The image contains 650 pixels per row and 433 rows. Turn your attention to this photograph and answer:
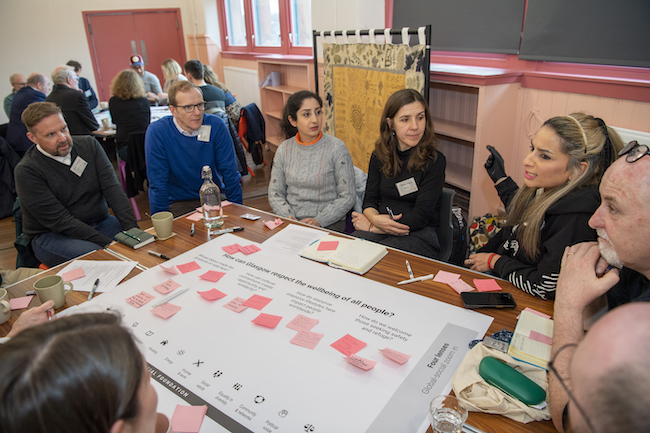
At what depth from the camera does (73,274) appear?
1544 mm

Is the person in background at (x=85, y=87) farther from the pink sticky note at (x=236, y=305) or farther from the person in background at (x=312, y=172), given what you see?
the pink sticky note at (x=236, y=305)

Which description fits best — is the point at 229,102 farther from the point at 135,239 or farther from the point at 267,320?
the point at 267,320

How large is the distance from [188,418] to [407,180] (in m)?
1.68

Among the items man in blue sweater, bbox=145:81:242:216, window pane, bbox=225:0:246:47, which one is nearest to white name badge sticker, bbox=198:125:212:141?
man in blue sweater, bbox=145:81:242:216

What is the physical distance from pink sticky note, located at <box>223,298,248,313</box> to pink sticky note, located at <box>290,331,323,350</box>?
0.24 metres

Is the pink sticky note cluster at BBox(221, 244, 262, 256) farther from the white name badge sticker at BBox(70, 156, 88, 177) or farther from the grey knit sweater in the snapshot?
the white name badge sticker at BBox(70, 156, 88, 177)

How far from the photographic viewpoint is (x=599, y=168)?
5.21ft

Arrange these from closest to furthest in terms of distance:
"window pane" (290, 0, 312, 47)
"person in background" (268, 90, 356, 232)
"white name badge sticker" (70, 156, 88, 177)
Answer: "white name badge sticker" (70, 156, 88, 177)
"person in background" (268, 90, 356, 232)
"window pane" (290, 0, 312, 47)

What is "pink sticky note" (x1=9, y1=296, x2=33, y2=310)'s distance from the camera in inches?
53.5

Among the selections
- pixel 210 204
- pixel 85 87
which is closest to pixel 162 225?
pixel 210 204

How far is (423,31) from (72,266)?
2548 mm

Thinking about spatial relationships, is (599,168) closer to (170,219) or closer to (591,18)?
(591,18)

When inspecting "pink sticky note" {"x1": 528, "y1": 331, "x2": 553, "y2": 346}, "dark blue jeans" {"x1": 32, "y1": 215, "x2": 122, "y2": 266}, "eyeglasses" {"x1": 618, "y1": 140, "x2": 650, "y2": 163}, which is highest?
"eyeglasses" {"x1": 618, "y1": 140, "x2": 650, "y2": 163}

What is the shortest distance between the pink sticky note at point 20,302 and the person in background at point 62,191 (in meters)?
0.86
